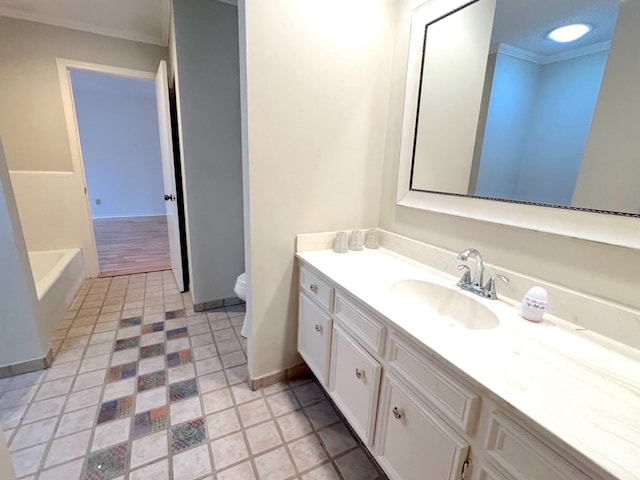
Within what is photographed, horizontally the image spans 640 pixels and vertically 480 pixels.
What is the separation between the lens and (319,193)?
159 centimetres

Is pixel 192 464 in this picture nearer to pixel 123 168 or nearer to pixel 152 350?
pixel 152 350

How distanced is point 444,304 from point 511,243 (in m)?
0.34

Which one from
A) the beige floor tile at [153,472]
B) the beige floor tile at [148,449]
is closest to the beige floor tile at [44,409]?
the beige floor tile at [148,449]

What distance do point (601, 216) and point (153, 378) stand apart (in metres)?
2.20

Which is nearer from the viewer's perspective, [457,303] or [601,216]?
[601,216]

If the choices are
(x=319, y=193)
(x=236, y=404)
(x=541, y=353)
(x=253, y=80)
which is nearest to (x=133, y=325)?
(x=236, y=404)

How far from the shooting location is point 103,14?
8.43 feet

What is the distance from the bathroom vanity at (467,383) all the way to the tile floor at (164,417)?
0.94 ft

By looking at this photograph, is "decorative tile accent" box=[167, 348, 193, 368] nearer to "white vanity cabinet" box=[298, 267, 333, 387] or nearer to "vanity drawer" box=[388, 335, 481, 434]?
"white vanity cabinet" box=[298, 267, 333, 387]

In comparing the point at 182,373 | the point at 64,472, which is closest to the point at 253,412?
the point at 182,373

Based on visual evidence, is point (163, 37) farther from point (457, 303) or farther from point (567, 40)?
point (457, 303)

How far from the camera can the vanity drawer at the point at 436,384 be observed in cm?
72

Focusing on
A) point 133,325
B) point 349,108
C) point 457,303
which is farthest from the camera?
point 133,325

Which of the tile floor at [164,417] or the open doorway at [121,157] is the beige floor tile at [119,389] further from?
the open doorway at [121,157]
